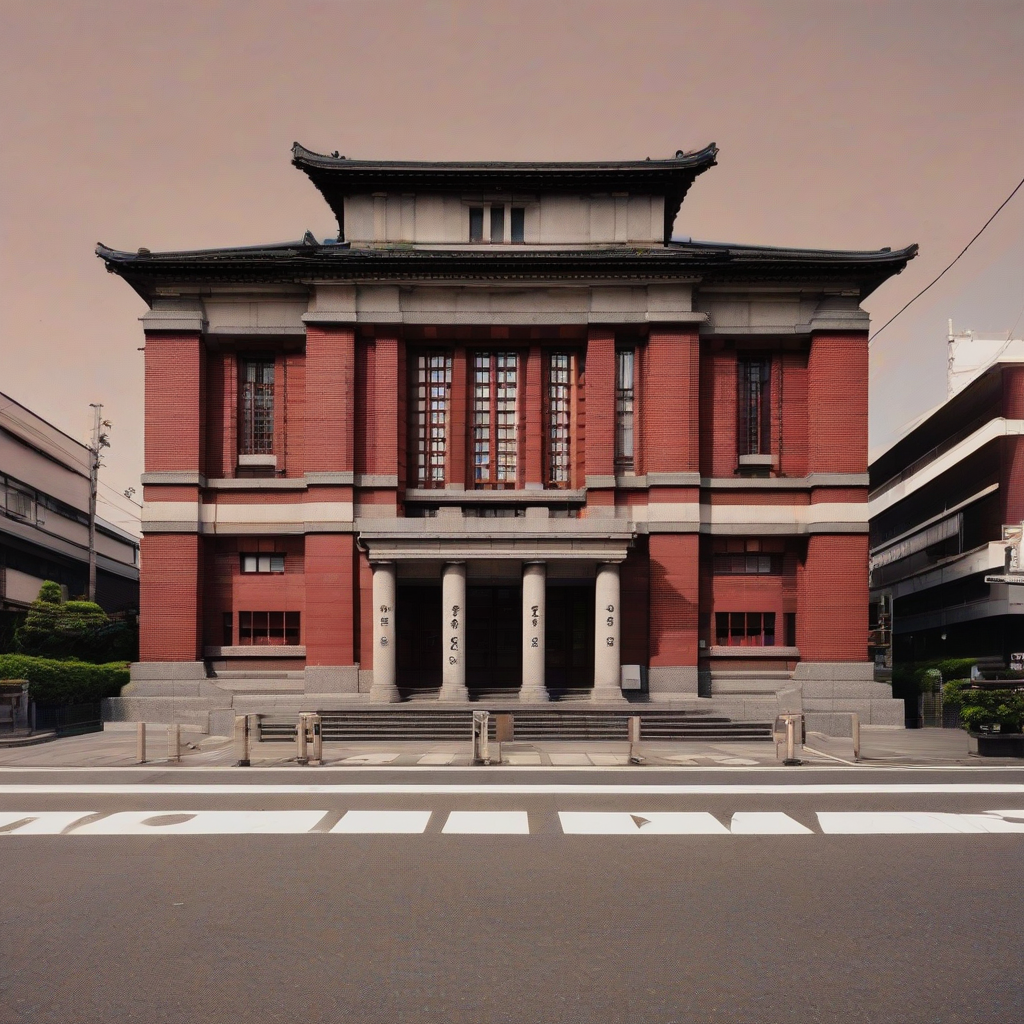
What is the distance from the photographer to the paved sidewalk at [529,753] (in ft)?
58.5

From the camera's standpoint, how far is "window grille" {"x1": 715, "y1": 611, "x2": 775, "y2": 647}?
28547mm

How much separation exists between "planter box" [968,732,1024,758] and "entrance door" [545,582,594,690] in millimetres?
12858

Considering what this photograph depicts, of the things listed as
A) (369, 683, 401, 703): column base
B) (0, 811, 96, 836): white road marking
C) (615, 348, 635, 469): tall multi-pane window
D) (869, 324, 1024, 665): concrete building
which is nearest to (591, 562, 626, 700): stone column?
(615, 348, 635, 469): tall multi-pane window

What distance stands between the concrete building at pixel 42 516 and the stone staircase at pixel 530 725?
68.4ft

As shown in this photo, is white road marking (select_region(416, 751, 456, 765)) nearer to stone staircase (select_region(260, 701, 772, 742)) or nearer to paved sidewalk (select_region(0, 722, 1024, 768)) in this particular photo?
paved sidewalk (select_region(0, 722, 1024, 768))

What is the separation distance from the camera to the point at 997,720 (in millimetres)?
18359

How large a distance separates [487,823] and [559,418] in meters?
19.9

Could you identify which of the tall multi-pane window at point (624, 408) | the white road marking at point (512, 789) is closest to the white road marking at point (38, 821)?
the white road marking at point (512, 789)

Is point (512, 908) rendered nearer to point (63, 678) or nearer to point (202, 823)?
point (202, 823)

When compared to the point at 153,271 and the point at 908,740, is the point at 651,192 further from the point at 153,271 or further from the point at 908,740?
the point at 908,740

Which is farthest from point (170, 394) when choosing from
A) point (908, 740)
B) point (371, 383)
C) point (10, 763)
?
point (908, 740)

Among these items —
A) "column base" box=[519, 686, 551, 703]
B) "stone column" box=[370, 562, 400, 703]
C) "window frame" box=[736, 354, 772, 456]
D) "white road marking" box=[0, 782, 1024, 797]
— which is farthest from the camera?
"window frame" box=[736, 354, 772, 456]

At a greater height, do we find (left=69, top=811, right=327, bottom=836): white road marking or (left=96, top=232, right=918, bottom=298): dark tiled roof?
(left=96, top=232, right=918, bottom=298): dark tiled roof

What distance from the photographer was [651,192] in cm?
2898
